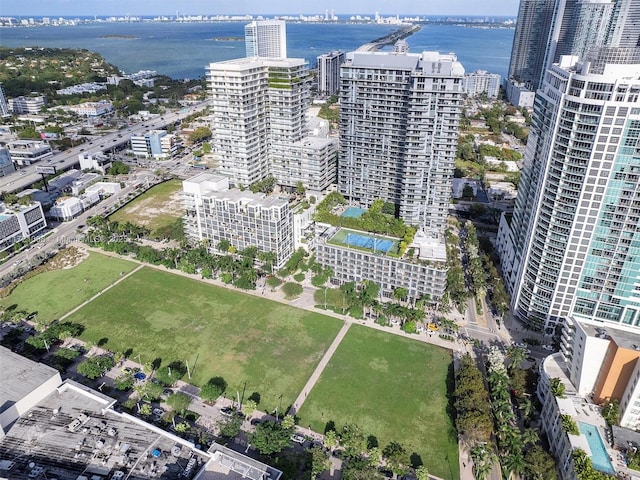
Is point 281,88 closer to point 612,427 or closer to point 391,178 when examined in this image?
point 391,178

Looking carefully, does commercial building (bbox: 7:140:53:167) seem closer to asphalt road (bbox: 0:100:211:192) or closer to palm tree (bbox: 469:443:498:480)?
asphalt road (bbox: 0:100:211:192)

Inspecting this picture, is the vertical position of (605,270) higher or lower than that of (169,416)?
higher

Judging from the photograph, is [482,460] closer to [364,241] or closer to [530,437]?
[530,437]

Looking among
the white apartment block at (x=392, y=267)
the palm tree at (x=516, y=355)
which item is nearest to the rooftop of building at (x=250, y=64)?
the white apartment block at (x=392, y=267)

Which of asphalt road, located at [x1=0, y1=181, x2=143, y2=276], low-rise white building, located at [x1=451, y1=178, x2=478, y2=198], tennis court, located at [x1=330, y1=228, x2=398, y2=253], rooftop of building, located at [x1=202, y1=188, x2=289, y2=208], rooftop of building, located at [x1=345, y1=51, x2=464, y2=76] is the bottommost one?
asphalt road, located at [x1=0, y1=181, x2=143, y2=276]

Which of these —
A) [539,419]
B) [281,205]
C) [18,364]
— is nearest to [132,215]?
[281,205]

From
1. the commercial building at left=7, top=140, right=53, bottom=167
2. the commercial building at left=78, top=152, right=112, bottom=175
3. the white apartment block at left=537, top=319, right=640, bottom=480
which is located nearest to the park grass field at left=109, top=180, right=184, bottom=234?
the commercial building at left=78, top=152, right=112, bottom=175
